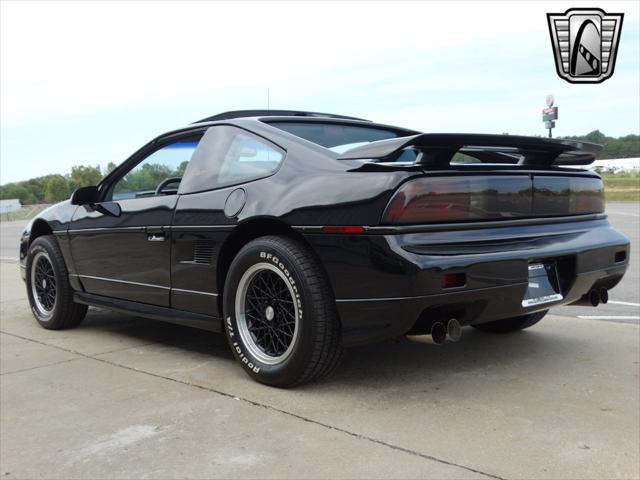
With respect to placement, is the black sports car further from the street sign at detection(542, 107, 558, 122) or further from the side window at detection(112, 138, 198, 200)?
the street sign at detection(542, 107, 558, 122)

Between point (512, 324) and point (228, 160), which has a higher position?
point (228, 160)

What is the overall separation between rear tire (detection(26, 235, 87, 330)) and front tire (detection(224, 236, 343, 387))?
2055 mm

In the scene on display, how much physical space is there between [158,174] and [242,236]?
3.91 ft

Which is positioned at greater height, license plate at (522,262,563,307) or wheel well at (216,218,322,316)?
wheel well at (216,218,322,316)

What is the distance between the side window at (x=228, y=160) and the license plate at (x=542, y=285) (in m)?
1.41

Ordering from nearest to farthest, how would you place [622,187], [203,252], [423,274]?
[423,274] < [203,252] < [622,187]

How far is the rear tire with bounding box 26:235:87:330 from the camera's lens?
509 cm

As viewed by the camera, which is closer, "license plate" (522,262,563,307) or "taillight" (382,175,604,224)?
"taillight" (382,175,604,224)

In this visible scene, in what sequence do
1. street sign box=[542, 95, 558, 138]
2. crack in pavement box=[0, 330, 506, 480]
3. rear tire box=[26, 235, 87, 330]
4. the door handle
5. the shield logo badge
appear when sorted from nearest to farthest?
crack in pavement box=[0, 330, 506, 480] → the door handle → rear tire box=[26, 235, 87, 330] → the shield logo badge → street sign box=[542, 95, 558, 138]

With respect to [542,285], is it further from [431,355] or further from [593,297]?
[431,355]

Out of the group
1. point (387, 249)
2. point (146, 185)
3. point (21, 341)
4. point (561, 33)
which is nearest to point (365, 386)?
point (387, 249)

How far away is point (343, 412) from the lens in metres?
3.03

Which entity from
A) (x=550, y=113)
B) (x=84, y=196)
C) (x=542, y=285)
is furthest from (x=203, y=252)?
(x=550, y=113)

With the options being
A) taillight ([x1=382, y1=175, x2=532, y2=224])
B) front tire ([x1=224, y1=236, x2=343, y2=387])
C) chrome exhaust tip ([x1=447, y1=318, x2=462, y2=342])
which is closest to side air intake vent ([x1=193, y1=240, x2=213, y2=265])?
front tire ([x1=224, y1=236, x2=343, y2=387])
